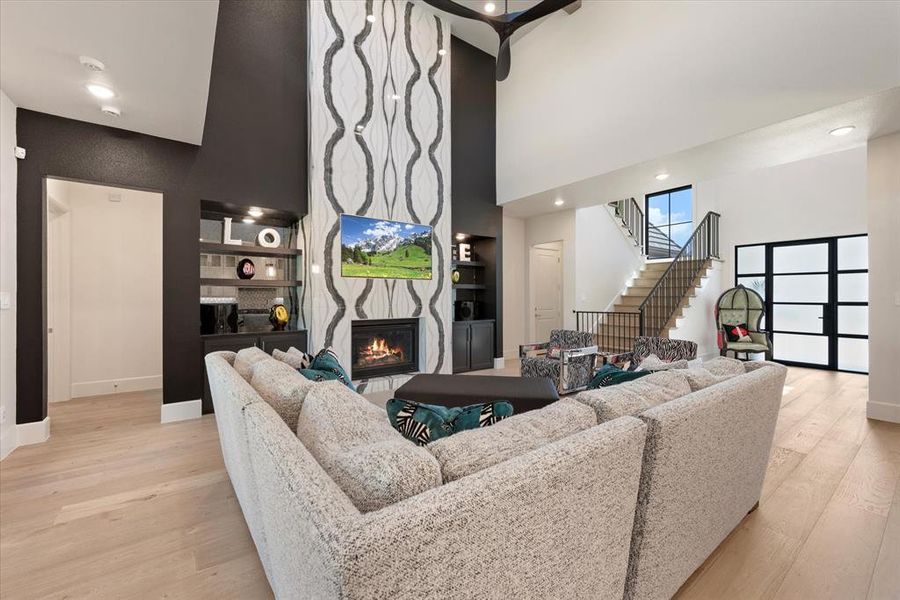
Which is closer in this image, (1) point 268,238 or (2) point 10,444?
(2) point 10,444

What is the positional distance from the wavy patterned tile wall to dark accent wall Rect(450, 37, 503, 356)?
1.15 ft

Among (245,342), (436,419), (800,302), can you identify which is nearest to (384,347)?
(245,342)

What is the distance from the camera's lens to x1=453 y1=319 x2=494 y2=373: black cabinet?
6.04m

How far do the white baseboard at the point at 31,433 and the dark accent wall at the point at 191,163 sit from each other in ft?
0.22

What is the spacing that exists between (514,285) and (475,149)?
2.71m

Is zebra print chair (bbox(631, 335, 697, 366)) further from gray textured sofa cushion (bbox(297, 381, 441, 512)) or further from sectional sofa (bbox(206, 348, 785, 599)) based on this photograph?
gray textured sofa cushion (bbox(297, 381, 441, 512))

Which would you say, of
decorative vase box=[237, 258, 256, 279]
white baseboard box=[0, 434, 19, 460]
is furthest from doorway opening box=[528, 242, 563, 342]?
white baseboard box=[0, 434, 19, 460]

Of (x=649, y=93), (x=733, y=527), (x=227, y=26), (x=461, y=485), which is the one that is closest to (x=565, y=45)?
(x=649, y=93)

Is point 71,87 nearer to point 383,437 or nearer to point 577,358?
point 383,437

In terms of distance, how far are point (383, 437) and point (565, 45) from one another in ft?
19.8

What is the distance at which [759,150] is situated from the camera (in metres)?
4.09

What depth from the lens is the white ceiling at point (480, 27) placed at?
537cm

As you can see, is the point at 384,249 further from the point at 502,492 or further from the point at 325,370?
the point at 502,492

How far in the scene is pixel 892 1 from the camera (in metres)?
2.86
